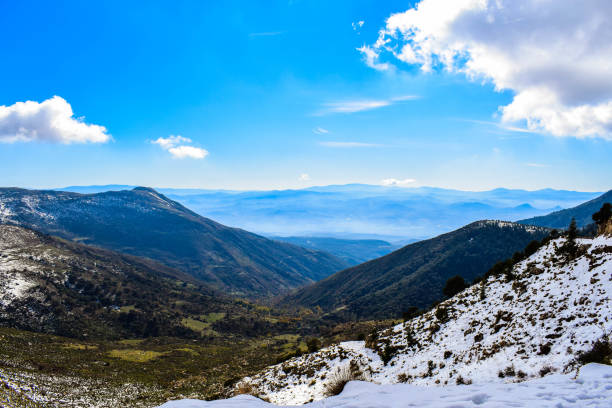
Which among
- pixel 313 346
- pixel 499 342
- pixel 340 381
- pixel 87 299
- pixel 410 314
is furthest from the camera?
pixel 87 299

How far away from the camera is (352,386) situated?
1320cm

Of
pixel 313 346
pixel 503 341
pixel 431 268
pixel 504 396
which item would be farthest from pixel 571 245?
pixel 431 268

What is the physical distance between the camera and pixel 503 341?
59.1 feet

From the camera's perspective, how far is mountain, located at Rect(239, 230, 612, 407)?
13.5 metres

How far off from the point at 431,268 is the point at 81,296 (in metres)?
158

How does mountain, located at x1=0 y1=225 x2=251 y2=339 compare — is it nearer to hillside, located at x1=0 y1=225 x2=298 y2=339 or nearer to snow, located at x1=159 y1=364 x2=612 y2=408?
hillside, located at x1=0 y1=225 x2=298 y2=339

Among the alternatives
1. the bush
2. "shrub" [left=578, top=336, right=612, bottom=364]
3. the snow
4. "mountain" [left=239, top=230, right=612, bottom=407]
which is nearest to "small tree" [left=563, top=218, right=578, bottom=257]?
"mountain" [left=239, top=230, right=612, bottom=407]

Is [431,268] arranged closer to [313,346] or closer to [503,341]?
[313,346]

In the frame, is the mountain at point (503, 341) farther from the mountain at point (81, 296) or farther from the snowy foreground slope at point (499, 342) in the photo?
the mountain at point (81, 296)

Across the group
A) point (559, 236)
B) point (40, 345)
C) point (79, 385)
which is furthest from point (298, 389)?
point (40, 345)

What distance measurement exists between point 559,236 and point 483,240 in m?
158

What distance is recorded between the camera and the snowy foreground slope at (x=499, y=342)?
1281 cm

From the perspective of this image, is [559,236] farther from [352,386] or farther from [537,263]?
[352,386]

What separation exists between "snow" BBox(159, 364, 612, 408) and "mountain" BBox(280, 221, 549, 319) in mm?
121828
